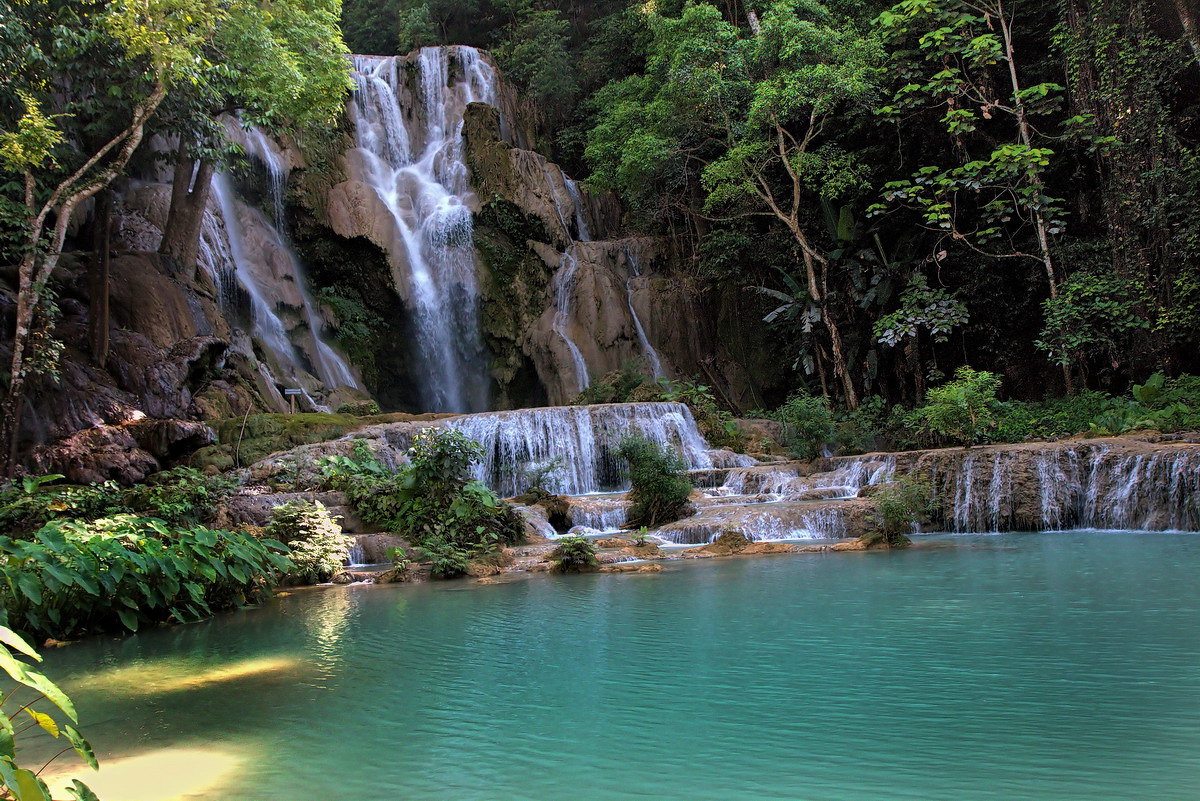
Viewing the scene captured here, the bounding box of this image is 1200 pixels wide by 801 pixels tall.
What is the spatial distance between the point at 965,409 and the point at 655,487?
5.22 meters

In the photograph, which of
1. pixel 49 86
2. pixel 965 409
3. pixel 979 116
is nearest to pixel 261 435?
pixel 49 86

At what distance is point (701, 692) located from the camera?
378cm

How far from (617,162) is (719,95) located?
4521 millimetres

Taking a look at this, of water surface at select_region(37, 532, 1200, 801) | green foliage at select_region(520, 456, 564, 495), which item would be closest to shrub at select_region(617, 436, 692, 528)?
green foliage at select_region(520, 456, 564, 495)

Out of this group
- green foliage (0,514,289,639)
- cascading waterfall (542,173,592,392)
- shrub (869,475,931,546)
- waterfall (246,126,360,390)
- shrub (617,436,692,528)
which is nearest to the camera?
green foliage (0,514,289,639)

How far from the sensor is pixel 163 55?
11.2 meters

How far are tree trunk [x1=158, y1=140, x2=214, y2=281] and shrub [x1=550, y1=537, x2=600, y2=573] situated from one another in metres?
11.8

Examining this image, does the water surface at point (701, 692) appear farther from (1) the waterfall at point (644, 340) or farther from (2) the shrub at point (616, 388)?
(1) the waterfall at point (644, 340)

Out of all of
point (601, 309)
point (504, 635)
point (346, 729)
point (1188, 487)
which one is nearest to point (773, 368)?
point (601, 309)

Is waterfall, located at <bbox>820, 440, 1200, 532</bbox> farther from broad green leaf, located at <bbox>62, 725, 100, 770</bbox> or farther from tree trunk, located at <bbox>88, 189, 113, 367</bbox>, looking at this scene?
tree trunk, located at <bbox>88, 189, 113, 367</bbox>

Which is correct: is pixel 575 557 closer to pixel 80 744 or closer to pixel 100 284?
pixel 80 744

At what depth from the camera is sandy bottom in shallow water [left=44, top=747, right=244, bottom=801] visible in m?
2.84

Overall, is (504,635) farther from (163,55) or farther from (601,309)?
(601,309)

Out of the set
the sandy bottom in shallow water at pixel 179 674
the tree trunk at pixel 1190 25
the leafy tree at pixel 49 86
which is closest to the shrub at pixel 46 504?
the leafy tree at pixel 49 86
